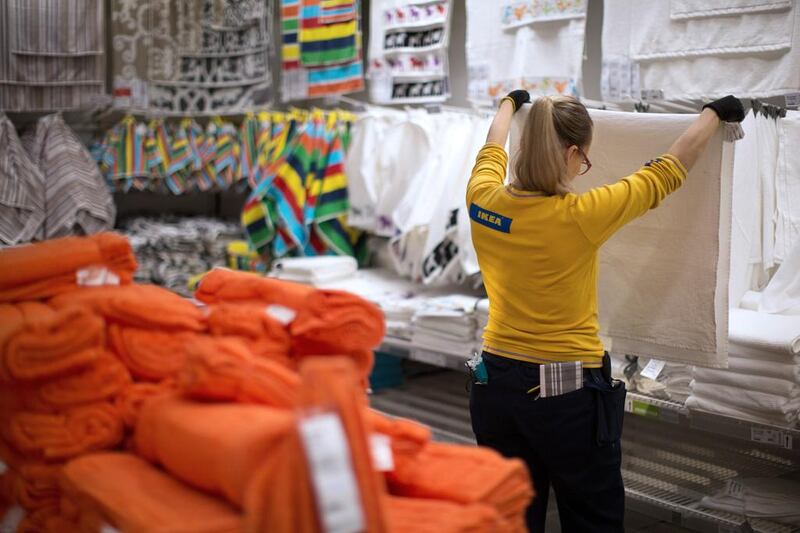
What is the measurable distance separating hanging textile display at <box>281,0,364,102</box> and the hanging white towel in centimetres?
309

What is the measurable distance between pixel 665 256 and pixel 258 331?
159 centimetres

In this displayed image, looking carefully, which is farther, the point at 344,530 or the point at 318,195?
the point at 318,195

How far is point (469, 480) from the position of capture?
5.08 ft

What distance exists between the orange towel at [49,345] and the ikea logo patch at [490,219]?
1.12 m

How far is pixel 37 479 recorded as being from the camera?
5.71 ft

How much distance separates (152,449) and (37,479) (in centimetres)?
30

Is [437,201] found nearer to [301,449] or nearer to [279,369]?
[279,369]

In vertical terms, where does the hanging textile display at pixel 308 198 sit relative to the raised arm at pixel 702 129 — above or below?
below

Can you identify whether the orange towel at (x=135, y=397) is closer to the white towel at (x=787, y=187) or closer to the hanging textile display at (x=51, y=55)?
the white towel at (x=787, y=187)

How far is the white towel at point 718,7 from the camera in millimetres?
3527

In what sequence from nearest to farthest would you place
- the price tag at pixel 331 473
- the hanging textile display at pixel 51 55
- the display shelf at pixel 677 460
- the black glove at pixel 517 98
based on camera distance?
the price tag at pixel 331 473
the black glove at pixel 517 98
the display shelf at pixel 677 460
the hanging textile display at pixel 51 55

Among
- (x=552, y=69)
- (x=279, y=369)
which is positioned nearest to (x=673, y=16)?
(x=552, y=69)

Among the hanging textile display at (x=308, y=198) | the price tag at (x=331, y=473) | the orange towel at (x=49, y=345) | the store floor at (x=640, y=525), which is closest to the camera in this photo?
the price tag at (x=331, y=473)

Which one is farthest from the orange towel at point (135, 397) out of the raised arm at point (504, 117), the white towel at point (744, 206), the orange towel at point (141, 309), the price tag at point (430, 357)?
the price tag at point (430, 357)
